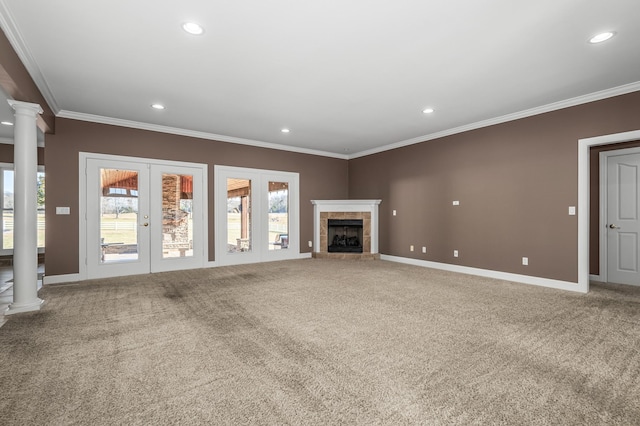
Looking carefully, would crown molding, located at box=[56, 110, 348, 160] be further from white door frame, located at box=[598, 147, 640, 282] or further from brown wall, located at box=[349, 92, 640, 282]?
white door frame, located at box=[598, 147, 640, 282]

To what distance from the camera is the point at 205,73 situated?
12.3ft

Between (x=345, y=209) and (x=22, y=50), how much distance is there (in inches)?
243

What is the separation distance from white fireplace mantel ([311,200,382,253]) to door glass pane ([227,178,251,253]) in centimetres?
174

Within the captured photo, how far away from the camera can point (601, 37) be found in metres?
2.95

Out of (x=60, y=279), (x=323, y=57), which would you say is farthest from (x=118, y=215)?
(x=323, y=57)

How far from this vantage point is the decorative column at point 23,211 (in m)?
3.64

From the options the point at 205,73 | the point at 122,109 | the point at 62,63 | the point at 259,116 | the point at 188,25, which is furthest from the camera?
the point at 259,116

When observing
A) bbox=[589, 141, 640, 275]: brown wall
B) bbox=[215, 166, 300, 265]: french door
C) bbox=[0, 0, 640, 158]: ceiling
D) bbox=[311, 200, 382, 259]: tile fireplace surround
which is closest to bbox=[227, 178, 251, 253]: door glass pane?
bbox=[215, 166, 300, 265]: french door

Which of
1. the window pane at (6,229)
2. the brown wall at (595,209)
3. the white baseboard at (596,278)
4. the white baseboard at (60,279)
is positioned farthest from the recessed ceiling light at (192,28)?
the window pane at (6,229)

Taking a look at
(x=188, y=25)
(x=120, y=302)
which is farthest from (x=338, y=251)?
(x=188, y=25)

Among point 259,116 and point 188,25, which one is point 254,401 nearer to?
point 188,25

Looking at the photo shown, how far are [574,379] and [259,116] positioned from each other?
5064 mm

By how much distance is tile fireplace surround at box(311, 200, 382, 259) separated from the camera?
7746mm

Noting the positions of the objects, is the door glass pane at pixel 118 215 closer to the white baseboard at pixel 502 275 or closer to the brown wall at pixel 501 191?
the brown wall at pixel 501 191
